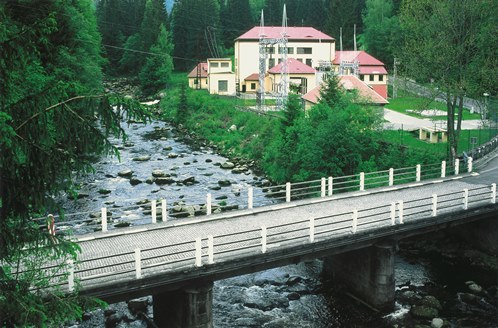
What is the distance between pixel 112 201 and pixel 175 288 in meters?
19.3

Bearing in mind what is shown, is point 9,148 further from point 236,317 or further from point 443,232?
point 443,232

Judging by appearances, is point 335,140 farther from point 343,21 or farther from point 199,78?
point 343,21

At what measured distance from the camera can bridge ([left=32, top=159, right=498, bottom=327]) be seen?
16844 millimetres

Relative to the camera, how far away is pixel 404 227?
73.4ft

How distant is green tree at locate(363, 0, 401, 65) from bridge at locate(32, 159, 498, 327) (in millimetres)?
60037

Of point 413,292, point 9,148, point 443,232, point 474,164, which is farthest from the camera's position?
point 474,164

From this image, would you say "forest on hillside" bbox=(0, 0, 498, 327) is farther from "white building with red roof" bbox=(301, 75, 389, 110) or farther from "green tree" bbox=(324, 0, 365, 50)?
"white building with red roof" bbox=(301, 75, 389, 110)

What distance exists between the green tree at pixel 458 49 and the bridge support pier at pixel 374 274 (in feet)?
50.4

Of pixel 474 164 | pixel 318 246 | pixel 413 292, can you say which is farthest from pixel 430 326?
pixel 474 164

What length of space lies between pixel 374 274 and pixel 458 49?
18.5 meters

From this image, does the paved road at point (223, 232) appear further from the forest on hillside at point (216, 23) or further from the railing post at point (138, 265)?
the forest on hillside at point (216, 23)

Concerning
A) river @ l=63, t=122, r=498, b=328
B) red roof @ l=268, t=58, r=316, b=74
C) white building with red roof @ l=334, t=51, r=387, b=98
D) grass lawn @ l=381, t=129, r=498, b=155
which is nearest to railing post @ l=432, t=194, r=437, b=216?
river @ l=63, t=122, r=498, b=328

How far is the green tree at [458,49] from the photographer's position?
34844 millimetres

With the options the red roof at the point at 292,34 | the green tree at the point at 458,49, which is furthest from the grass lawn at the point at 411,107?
the red roof at the point at 292,34
